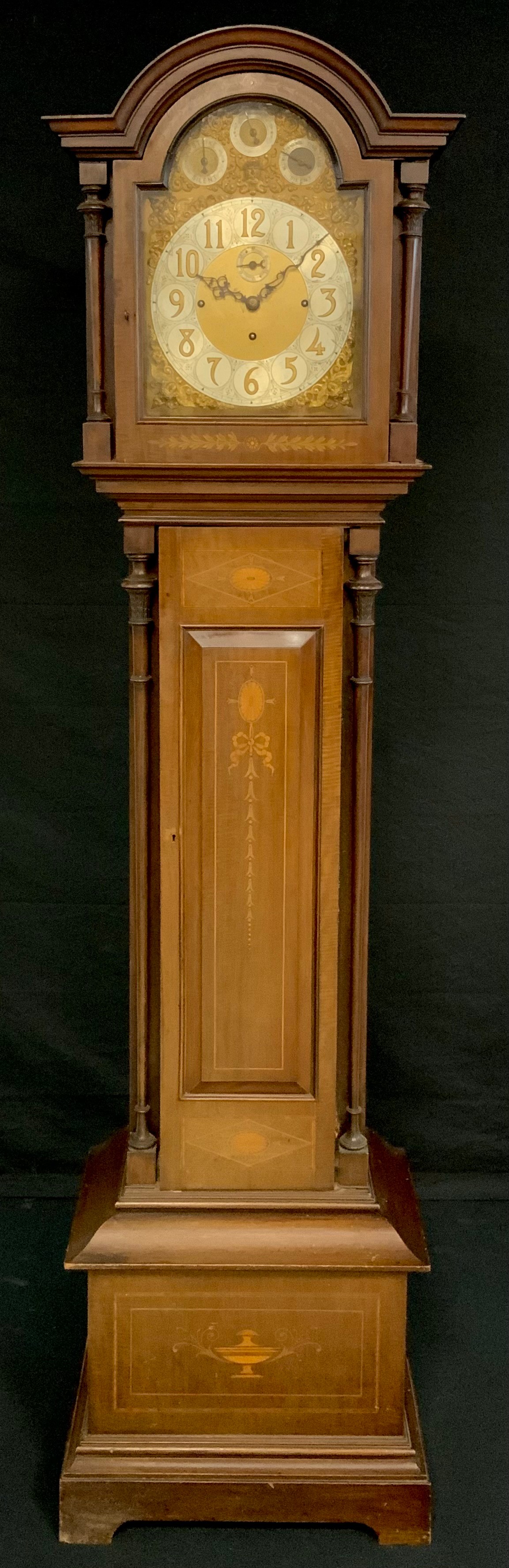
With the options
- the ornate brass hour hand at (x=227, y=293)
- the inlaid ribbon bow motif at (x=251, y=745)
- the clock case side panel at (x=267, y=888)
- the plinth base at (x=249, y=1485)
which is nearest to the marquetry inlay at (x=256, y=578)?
the clock case side panel at (x=267, y=888)

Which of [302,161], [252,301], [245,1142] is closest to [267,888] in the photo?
[245,1142]

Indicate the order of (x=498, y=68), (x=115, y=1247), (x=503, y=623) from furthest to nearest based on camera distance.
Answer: (x=503, y=623) < (x=498, y=68) < (x=115, y=1247)

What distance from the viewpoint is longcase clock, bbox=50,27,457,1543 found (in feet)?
6.84

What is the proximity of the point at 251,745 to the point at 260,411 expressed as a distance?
51cm

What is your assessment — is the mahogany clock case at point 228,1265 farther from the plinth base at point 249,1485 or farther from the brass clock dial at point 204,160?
the brass clock dial at point 204,160

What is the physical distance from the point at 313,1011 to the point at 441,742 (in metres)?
0.98

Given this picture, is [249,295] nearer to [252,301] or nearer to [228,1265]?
[252,301]

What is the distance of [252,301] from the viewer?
2.12 metres

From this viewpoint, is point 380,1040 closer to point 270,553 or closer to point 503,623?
point 503,623

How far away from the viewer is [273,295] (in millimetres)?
A: 2115

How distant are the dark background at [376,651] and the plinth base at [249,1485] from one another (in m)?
1.02

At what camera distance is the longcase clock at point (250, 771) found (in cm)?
209

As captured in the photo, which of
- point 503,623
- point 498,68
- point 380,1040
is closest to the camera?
point 498,68

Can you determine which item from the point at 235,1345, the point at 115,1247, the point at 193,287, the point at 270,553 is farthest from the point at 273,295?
the point at 235,1345
